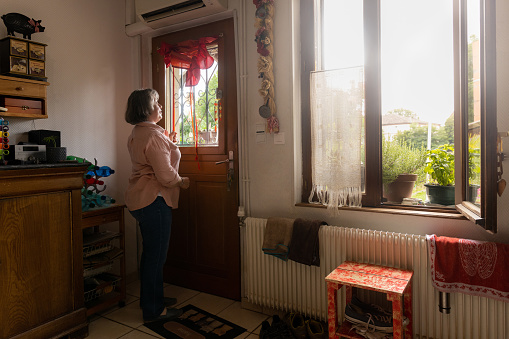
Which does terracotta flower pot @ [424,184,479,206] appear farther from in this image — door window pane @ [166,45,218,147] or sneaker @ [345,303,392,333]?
door window pane @ [166,45,218,147]

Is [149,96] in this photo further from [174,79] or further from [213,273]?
[213,273]

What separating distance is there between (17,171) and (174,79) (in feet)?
5.01

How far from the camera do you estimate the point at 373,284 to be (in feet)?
5.89

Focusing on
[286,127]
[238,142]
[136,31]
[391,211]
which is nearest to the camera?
[391,211]

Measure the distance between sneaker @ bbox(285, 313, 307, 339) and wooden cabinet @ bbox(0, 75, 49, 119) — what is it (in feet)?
7.11

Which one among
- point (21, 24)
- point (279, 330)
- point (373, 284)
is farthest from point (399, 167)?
point (21, 24)

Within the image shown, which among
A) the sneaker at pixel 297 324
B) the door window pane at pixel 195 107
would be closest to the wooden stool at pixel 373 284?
the sneaker at pixel 297 324

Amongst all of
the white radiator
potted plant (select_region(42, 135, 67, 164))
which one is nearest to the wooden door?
the white radiator

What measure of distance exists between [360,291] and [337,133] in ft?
3.33

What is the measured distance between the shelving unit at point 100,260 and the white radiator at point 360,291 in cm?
100

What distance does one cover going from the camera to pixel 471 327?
1.83 metres

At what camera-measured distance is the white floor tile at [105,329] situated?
90.6 inches

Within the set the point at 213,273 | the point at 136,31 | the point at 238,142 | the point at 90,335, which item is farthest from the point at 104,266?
the point at 136,31

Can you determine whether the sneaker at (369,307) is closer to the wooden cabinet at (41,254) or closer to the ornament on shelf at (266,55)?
the ornament on shelf at (266,55)
